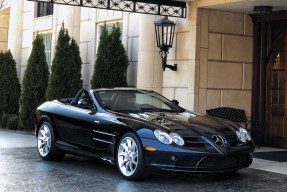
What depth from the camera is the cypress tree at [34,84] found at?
51.9 feet

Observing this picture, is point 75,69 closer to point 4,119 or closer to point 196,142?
point 4,119

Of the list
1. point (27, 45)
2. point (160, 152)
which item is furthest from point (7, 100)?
point (160, 152)

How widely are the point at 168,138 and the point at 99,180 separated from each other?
1191 millimetres

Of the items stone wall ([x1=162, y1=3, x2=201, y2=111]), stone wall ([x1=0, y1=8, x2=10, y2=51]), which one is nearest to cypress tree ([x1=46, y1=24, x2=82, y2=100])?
stone wall ([x1=162, y1=3, x2=201, y2=111])

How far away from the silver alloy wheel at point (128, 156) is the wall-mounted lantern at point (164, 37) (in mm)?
4818

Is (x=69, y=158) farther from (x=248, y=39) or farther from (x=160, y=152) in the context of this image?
(x=248, y=39)

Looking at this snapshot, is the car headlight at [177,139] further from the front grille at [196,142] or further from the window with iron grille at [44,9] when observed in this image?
the window with iron grille at [44,9]

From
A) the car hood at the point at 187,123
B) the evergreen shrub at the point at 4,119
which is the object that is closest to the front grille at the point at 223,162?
the car hood at the point at 187,123

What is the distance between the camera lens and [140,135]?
22.3ft

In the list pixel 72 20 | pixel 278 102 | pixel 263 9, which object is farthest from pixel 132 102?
pixel 72 20

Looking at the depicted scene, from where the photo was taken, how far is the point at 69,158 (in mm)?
9141

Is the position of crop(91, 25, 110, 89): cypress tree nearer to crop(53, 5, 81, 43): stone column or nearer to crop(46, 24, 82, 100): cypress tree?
crop(46, 24, 82, 100): cypress tree

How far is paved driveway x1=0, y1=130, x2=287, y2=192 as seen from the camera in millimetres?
6453

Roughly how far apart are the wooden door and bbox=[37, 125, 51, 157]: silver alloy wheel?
18.2ft
